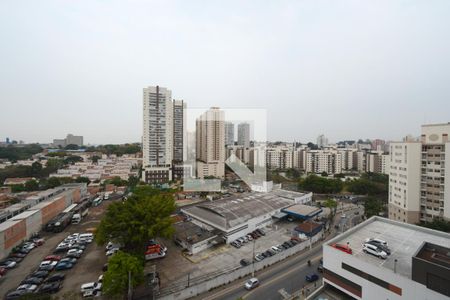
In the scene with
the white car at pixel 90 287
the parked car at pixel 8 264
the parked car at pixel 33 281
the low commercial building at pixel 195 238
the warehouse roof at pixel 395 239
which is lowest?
the parked car at pixel 8 264

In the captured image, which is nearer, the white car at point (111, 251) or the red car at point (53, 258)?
the red car at point (53, 258)

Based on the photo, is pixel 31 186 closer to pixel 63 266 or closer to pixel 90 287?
pixel 63 266

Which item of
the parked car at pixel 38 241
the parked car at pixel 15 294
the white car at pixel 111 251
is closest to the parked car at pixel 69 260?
the white car at pixel 111 251

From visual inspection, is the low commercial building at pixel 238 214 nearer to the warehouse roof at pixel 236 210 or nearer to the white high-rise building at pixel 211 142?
the warehouse roof at pixel 236 210

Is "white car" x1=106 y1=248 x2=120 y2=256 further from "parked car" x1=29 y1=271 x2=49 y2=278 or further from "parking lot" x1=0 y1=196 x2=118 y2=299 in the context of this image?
"parked car" x1=29 y1=271 x2=49 y2=278

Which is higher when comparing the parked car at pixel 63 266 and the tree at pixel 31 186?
the tree at pixel 31 186

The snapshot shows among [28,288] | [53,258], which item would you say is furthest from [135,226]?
[53,258]

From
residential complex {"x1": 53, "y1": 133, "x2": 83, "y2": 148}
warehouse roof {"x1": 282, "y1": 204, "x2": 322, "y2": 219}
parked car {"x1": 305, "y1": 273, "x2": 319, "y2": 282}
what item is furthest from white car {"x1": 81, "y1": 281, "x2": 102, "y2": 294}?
residential complex {"x1": 53, "y1": 133, "x2": 83, "y2": 148}
